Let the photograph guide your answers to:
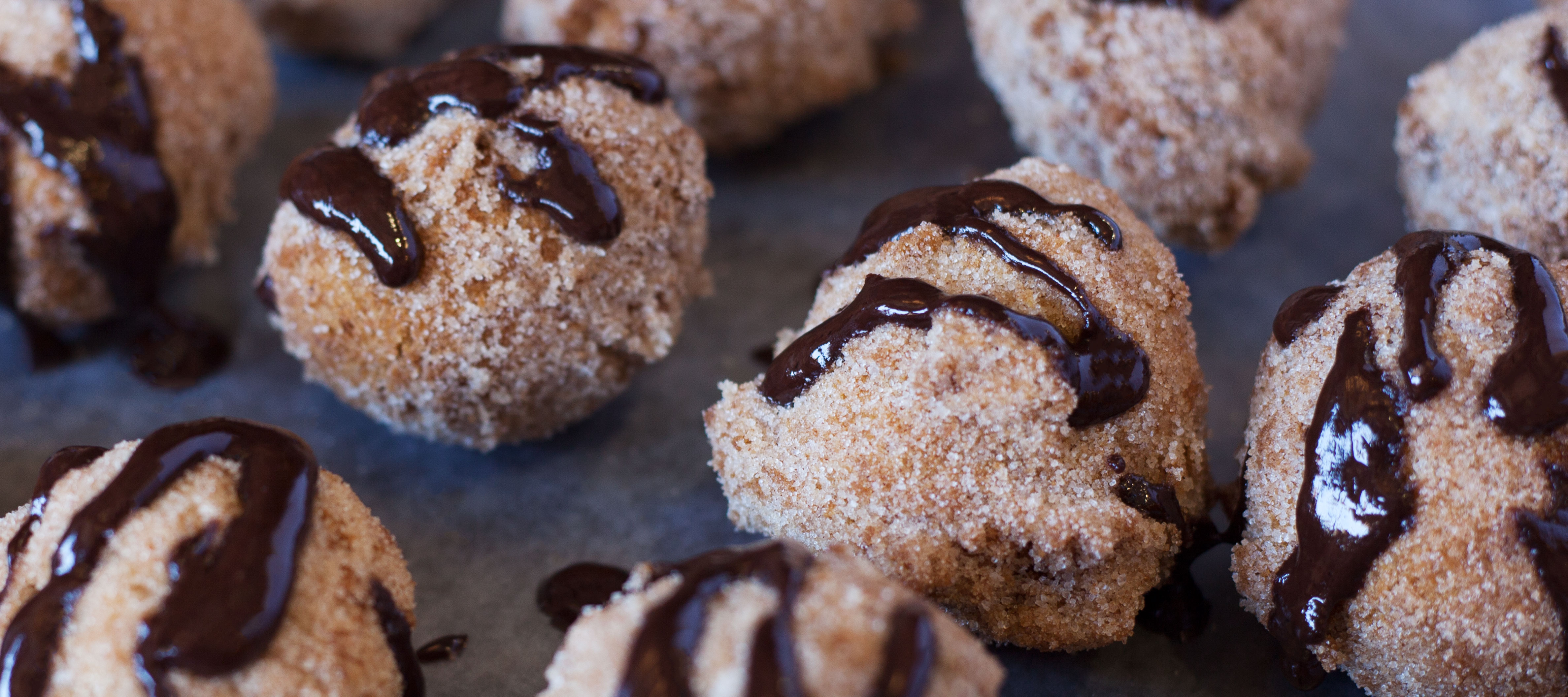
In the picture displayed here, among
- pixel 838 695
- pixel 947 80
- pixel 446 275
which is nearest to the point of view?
pixel 838 695

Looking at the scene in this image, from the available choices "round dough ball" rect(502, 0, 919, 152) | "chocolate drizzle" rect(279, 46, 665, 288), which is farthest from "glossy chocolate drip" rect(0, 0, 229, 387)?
"round dough ball" rect(502, 0, 919, 152)

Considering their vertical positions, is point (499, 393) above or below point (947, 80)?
below

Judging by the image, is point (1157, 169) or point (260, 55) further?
point (260, 55)

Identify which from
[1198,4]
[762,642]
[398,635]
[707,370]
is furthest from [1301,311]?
[398,635]

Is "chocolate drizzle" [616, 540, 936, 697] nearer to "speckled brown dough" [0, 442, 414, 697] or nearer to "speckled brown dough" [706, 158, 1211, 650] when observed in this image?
"speckled brown dough" [706, 158, 1211, 650]

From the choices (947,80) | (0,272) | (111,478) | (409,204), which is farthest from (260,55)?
(947,80)

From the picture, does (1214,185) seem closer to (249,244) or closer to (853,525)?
(853,525)

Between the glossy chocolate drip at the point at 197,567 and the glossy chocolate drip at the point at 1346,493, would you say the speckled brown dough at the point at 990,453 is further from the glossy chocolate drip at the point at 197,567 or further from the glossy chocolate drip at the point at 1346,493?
the glossy chocolate drip at the point at 197,567
